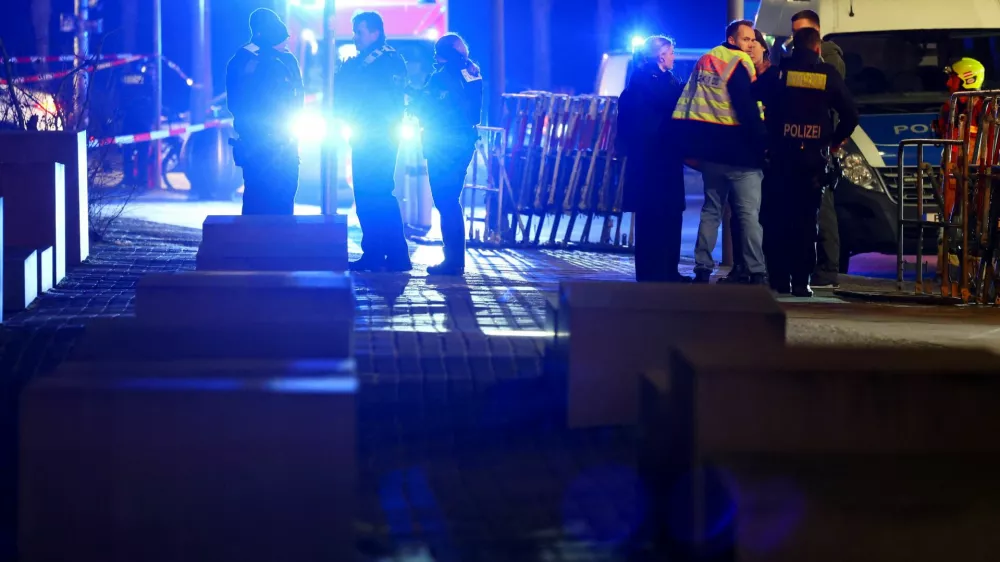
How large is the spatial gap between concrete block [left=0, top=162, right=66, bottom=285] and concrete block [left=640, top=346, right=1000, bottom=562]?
253 inches

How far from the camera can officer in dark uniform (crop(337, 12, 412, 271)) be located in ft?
36.5

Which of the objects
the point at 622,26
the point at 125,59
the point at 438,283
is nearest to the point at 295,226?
the point at 438,283

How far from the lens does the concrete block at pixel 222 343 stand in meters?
4.98

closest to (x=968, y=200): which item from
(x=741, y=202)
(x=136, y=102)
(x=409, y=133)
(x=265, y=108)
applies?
(x=741, y=202)

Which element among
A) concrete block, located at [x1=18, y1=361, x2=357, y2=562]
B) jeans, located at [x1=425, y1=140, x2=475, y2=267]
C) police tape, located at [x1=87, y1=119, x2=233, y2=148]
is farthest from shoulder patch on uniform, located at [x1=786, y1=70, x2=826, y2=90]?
police tape, located at [x1=87, y1=119, x2=233, y2=148]

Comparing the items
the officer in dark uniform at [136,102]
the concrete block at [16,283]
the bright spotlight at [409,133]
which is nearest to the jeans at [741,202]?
the concrete block at [16,283]

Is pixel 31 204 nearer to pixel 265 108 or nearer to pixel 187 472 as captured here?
pixel 265 108

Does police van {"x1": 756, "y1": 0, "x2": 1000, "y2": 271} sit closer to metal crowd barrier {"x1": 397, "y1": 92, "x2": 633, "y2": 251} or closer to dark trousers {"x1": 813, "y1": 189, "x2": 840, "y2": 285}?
dark trousers {"x1": 813, "y1": 189, "x2": 840, "y2": 285}

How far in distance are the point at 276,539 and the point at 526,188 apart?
11.3 meters

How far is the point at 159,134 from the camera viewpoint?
69.8 feet

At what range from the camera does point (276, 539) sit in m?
4.04

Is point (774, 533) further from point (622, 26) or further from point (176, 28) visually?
point (176, 28)

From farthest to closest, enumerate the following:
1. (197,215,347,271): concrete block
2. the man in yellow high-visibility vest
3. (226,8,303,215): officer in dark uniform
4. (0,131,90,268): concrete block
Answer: (226,8,303,215): officer in dark uniform < (0,131,90,268): concrete block < the man in yellow high-visibility vest < (197,215,347,271): concrete block

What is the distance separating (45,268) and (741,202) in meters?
4.56
